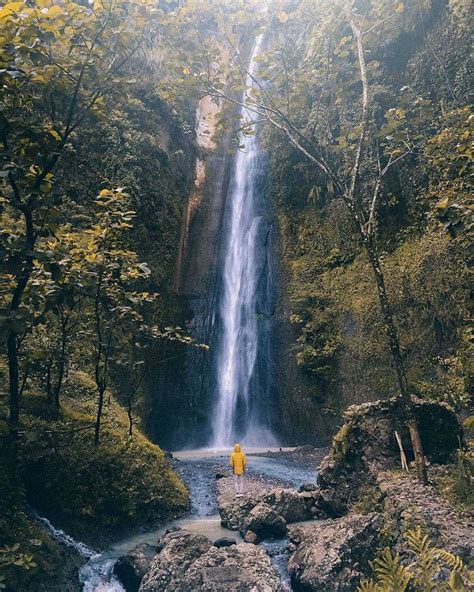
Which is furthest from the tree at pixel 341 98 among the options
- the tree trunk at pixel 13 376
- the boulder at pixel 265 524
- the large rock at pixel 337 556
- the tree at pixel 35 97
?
the tree trunk at pixel 13 376

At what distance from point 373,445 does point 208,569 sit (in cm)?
376

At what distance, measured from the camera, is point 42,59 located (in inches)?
173

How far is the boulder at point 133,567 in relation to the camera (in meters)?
6.39

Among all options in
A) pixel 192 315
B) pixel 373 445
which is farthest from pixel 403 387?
pixel 192 315

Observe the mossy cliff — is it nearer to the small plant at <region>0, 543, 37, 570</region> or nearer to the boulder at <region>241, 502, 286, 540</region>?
the boulder at <region>241, 502, 286, 540</region>

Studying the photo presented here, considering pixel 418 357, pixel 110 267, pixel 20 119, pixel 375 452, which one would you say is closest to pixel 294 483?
pixel 375 452

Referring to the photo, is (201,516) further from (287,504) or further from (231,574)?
(231,574)

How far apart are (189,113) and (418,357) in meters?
20.3

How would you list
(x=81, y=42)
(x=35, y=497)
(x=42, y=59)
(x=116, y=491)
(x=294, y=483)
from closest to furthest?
1. (x=42, y=59)
2. (x=81, y=42)
3. (x=35, y=497)
4. (x=116, y=491)
5. (x=294, y=483)

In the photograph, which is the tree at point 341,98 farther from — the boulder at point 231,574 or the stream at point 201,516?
the stream at point 201,516

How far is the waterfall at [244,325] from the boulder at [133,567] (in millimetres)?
11819

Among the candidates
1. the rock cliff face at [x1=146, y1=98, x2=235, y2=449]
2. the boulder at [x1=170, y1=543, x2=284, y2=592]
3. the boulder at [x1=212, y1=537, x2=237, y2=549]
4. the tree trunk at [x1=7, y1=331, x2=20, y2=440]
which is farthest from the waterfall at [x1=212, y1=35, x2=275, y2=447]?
the tree trunk at [x1=7, y1=331, x2=20, y2=440]

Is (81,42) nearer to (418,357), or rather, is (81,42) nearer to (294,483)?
(294,483)

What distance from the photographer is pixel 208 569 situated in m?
5.80
